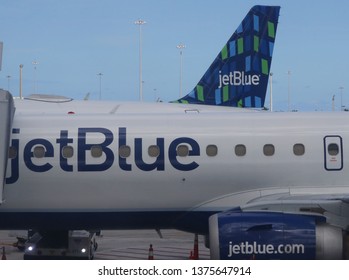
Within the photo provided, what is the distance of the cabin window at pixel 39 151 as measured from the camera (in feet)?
48.3

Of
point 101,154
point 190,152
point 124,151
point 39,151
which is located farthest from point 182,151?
point 39,151

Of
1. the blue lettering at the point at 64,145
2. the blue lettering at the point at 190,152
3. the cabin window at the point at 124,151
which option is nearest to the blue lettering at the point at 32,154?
the blue lettering at the point at 64,145

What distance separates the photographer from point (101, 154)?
1476 cm

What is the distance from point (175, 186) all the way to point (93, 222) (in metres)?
1.94

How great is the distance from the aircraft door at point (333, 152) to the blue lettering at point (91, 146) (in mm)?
4566

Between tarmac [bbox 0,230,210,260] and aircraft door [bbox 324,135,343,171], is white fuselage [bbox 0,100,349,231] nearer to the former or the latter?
aircraft door [bbox 324,135,343,171]

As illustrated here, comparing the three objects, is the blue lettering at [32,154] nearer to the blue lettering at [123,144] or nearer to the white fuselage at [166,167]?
the white fuselage at [166,167]

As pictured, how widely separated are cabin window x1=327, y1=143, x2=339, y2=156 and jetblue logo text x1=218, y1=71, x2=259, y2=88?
15.7 metres

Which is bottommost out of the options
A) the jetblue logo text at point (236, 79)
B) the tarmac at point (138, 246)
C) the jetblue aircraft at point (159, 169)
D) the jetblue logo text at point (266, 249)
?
the tarmac at point (138, 246)

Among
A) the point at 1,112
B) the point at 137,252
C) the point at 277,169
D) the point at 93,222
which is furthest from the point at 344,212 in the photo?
the point at 137,252

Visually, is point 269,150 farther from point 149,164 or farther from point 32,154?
point 32,154

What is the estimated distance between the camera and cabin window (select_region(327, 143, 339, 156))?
14898 mm
